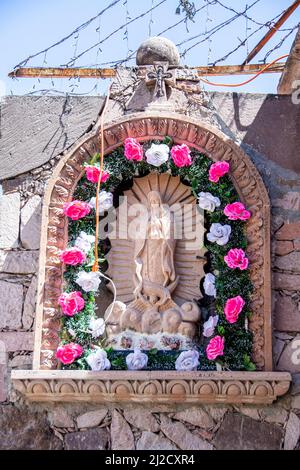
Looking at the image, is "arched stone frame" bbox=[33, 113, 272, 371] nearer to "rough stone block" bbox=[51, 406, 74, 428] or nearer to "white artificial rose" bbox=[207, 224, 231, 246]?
"white artificial rose" bbox=[207, 224, 231, 246]

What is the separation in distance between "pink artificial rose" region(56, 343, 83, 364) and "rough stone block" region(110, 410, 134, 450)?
20.4 inches

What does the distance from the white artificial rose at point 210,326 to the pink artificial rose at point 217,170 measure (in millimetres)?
1120

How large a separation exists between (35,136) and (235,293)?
7.22ft

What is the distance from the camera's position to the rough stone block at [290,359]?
5914mm

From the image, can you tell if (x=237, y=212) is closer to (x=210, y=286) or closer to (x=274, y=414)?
(x=210, y=286)

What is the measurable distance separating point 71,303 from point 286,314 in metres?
1.66

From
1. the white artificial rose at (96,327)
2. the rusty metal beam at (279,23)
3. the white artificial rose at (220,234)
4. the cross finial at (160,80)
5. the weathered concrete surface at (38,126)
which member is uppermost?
the rusty metal beam at (279,23)

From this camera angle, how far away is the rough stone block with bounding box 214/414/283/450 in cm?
569

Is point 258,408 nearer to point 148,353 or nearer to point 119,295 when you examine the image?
point 148,353

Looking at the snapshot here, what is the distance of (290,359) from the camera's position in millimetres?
5934

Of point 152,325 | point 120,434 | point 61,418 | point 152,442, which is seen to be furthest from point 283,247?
point 61,418

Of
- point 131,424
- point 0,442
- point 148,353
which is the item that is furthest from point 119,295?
point 0,442

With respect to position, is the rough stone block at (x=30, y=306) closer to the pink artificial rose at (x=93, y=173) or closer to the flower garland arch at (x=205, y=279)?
the flower garland arch at (x=205, y=279)

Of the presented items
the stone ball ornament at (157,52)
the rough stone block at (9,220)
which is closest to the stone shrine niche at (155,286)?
the rough stone block at (9,220)
